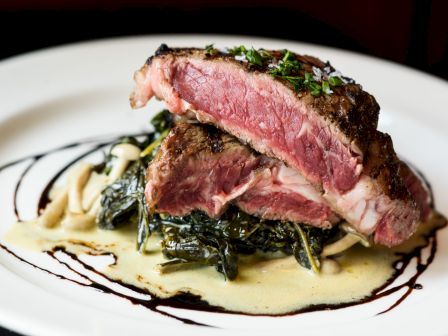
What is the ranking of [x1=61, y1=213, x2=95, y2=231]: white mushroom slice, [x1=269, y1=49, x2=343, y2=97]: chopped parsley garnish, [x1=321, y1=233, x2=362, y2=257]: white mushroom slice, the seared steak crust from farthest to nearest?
1. [x1=61, y1=213, x2=95, y2=231]: white mushroom slice
2. [x1=321, y1=233, x2=362, y2=257]: white mushroom slice
3. [x1=269, y1=49, x2=343, y2=97]: chopped parsley garnish
4. the seared steak crust

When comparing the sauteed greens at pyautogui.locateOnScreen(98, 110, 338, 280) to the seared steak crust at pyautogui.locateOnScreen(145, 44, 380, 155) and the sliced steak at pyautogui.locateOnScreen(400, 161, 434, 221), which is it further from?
the seared steak crust at pyautogui.locateOnScreen(145, 44, 380, 155)

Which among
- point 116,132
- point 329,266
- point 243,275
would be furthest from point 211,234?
point 116,132

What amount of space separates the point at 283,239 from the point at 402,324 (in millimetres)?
1059

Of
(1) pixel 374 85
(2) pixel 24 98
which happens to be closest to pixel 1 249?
(2) pixel 24 98

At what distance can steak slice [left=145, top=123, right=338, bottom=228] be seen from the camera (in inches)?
180

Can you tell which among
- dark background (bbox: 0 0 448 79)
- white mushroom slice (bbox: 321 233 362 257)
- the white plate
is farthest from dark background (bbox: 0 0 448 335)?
white mushroom slice (bbox: 321 233 362 257)

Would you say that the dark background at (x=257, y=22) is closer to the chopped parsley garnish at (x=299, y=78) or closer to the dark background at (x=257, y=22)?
the dark background at (x=257, y=22)

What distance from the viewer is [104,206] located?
518 cm

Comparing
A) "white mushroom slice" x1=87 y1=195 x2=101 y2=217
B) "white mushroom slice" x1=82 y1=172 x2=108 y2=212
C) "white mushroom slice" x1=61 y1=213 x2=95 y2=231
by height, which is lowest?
"white mushroom slice" x1=61 y1=213 x2=95 y2=231

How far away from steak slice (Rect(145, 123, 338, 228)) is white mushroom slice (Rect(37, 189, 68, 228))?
3.28ft

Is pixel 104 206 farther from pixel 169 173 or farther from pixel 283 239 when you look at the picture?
pixel 283 239

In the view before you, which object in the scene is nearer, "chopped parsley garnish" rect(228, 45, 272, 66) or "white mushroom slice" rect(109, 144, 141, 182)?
"chopped parsley garnish" rect(228, 45, 272, 66)

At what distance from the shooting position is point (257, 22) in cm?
844

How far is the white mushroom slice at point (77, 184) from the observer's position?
535cm
